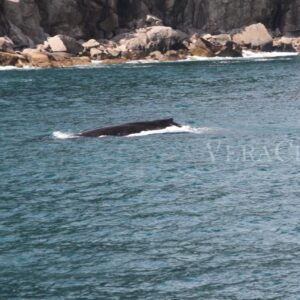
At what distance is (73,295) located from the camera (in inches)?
774

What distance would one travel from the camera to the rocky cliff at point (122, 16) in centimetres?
13362

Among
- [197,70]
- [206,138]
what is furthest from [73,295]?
[197,70]

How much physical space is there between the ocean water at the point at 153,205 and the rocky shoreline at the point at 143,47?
2324 inches

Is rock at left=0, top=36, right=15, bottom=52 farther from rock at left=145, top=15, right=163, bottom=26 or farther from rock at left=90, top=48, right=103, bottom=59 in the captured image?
rock at left=145, top=15, right=163, bottom=26

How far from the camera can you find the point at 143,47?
132375 millimetres

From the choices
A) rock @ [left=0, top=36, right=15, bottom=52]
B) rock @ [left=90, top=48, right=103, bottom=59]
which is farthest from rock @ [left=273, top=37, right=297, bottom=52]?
rock @ [left=0, top=36, right=15, bottom=52]

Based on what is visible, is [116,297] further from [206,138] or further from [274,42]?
[274,42]

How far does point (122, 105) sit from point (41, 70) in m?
47.3

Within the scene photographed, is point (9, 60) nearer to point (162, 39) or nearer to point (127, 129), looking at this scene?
point (162, 39)

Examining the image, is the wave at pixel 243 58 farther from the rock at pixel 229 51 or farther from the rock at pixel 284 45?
the rock at pixel 284 45

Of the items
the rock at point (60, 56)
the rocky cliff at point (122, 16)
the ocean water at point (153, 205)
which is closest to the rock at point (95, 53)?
the rock at point (60, 56)

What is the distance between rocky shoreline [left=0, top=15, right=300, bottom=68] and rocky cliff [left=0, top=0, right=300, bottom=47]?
12.9ft

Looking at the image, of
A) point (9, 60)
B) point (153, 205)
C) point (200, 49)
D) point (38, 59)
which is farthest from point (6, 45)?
point (153, 205)

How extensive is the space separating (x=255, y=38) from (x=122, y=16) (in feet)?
83.0
